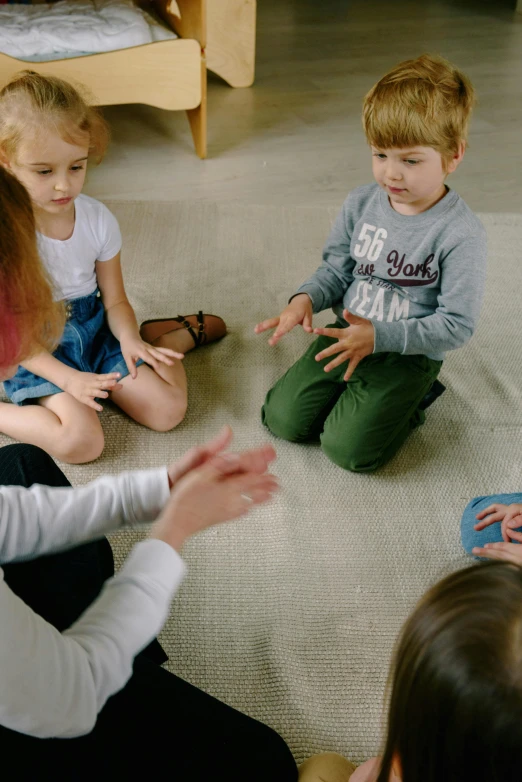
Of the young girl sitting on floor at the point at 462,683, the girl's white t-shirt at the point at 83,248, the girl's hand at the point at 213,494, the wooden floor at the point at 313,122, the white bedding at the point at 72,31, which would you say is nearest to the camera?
the young girl sitting on floor at the point at 462,683

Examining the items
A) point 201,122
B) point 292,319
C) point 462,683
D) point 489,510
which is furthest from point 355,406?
point 201,122

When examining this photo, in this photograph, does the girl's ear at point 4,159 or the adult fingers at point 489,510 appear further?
the girl's ear at point 4,159

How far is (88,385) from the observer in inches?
46.1

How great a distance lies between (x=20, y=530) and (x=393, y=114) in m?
0.79

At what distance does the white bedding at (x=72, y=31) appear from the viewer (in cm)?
192

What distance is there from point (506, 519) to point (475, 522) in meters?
0.08

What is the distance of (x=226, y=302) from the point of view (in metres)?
1.61

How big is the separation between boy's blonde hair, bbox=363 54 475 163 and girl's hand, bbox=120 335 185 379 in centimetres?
49

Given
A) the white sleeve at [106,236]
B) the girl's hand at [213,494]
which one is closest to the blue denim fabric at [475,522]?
the girl's hand at [213,494]

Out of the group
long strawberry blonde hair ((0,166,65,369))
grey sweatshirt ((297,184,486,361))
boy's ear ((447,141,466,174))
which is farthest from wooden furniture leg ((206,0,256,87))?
long strawberry blonde hair ((0,166,65,369))

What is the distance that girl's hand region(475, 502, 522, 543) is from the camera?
985 mm

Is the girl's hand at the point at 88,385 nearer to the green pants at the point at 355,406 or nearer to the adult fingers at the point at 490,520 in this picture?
the green pants at the point at 355,406

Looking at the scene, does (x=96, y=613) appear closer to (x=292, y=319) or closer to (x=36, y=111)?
(x=292, y=319)

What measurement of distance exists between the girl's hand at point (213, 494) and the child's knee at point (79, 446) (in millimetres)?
479
